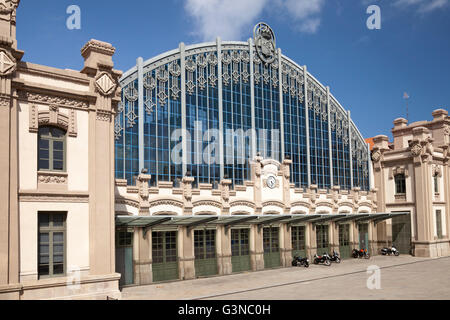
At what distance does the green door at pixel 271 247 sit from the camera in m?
31.5

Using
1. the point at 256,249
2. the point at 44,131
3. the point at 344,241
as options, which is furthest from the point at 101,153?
the point at 344,241

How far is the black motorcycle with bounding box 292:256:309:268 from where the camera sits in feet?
104

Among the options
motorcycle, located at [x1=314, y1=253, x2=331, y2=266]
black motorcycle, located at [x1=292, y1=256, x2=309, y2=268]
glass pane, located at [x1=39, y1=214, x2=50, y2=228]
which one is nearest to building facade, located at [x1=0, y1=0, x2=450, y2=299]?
glass pane, located at [x1=39, y1=214, x2=50, y2=228]

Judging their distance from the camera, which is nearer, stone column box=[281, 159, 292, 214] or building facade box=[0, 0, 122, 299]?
building facade box=[0, 0, 122, 299]

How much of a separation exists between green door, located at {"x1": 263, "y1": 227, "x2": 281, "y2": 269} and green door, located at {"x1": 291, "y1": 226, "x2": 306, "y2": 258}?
5.60 feet

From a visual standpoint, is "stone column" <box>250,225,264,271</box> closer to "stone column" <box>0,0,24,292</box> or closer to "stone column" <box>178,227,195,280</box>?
"stone column" <box>178,227,195,280</box>

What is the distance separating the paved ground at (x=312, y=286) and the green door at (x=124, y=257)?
1136 millimetres

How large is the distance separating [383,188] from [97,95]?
105 ft

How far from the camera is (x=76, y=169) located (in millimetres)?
19344

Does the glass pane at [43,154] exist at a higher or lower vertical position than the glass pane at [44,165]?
higher

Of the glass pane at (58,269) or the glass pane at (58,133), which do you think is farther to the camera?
the glass pane at (58,133)

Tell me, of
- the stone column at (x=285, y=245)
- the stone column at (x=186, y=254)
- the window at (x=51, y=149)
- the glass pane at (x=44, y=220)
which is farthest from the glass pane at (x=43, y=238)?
the stone column at (x=285, y=245)

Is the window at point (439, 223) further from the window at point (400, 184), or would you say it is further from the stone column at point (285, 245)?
the stone column at point (285, 245)
